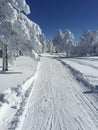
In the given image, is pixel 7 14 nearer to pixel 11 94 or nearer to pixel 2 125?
pixel 11 94

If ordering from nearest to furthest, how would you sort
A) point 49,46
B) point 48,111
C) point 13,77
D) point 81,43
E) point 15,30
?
point 48,111
point 13,77
point 15,30
point 81,43
point 49,46

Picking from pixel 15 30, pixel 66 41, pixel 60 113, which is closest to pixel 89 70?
pixel 15 30

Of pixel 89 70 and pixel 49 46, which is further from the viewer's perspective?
pixel 49 46

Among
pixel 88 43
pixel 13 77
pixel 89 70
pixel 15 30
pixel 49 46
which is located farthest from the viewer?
pixel 49 46

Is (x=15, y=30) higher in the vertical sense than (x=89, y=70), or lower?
higher

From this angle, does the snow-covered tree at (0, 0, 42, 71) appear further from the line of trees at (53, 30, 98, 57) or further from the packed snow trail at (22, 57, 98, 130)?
the line of trees at (53, 30, 98, 57)

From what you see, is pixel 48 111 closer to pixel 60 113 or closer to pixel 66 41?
pixel 60 113

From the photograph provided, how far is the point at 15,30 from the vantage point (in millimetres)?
22688

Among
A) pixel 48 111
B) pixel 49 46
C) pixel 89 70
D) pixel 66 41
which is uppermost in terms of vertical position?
pixel 66 41

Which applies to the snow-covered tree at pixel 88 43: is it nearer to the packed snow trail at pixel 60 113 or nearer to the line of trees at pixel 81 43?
the line of trees at pixel 81 43

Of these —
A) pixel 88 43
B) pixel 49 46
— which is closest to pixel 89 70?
pixel 88 43

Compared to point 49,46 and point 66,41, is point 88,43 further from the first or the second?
point 49,46

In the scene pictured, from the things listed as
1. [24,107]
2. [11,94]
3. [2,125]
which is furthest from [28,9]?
[2,125]

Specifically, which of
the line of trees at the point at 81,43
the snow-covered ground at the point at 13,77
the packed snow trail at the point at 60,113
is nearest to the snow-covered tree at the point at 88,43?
the line of trees at the point at 81,43
